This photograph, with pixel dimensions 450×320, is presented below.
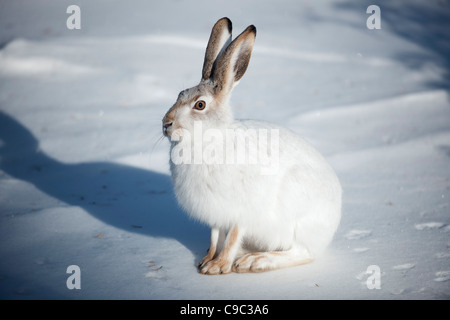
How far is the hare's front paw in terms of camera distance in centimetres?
288

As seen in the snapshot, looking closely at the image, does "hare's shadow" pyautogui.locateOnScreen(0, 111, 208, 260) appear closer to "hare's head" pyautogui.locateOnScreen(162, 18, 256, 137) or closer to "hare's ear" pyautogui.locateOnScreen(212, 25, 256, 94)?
"hare's head" pyautogui.locateOnScreen(162, 18, 256, 137)

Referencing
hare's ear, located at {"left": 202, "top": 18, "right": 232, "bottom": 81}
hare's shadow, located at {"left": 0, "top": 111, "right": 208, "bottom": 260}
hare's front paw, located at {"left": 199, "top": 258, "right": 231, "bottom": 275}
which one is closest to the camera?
hare's front paw, located at {"left": 199, "top": 258, "right": 231, "bottom": 275}

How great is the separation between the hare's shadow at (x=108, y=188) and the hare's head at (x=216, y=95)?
107 cm

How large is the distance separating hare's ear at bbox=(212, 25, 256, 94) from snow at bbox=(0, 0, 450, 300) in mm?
772

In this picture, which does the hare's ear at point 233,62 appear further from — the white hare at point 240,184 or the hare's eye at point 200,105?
the hare's eye at point 200,105

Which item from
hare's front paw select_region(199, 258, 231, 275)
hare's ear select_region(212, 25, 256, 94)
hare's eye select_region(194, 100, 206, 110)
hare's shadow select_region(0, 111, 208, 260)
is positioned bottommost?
hare's front paw select_region(199, 258, 231, 275)

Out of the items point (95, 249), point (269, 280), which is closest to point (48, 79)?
point (95, 249)

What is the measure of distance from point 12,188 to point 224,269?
110 inches

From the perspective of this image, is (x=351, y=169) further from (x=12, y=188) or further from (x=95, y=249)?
(x=12, y=188)

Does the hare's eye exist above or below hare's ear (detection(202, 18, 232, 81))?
below

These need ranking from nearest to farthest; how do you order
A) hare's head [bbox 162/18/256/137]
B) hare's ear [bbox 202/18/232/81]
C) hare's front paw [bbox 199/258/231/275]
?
hare's head [bbox 162/18/256/137] → hare's front paw [bbox 199/258/231/275] → hare's ear [bbox 202/18/232/81]

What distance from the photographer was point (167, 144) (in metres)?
5.90

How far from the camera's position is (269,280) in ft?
9.30

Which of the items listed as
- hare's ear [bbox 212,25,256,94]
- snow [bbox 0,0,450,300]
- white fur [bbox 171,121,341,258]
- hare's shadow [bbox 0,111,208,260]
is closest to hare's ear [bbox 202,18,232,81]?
hare's ear [bbox 212,25,256,94]
